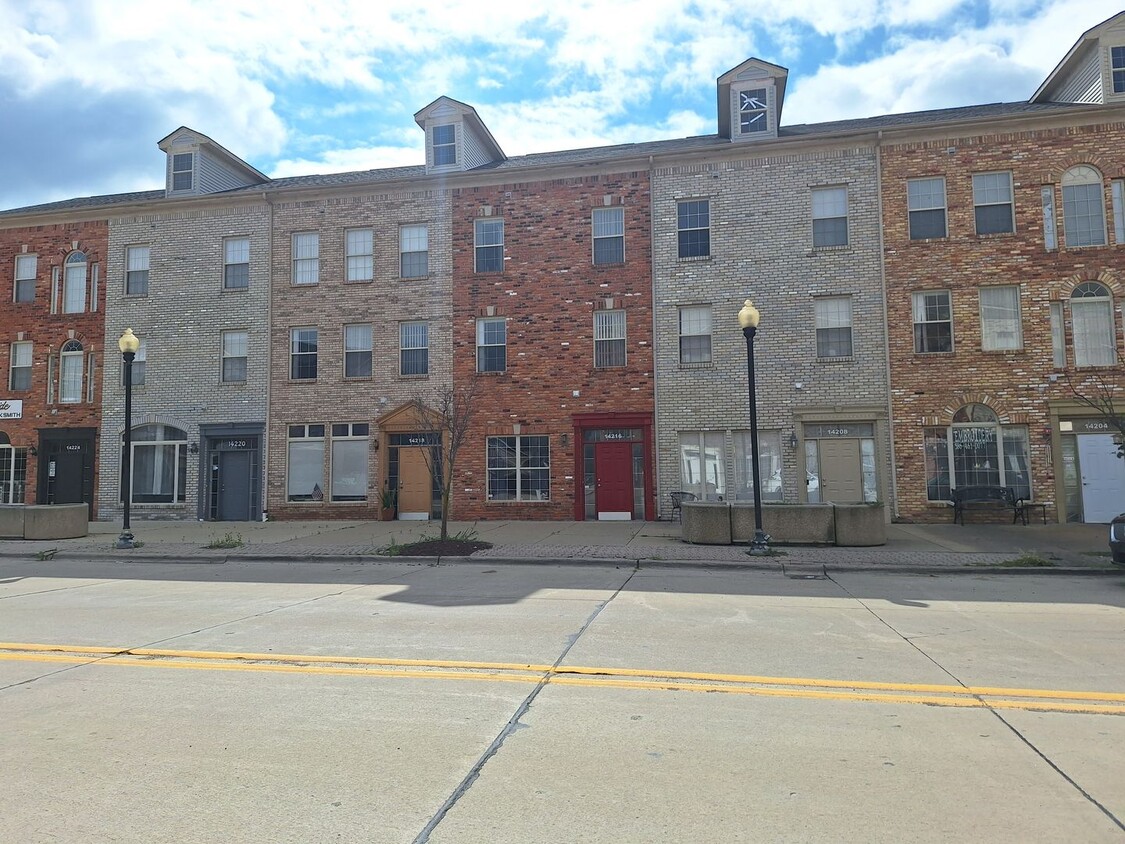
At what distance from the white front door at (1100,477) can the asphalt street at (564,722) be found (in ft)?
36.6

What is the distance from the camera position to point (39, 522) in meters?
17.8

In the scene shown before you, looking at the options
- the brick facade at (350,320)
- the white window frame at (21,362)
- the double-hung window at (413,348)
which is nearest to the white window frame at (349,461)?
the brick facade at (350,320)

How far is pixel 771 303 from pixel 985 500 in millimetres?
7251

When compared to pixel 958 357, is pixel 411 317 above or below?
above

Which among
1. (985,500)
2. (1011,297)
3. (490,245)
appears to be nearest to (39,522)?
(490,245)

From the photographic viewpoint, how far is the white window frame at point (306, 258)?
23.0 m

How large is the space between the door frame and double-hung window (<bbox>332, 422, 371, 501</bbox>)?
6.35 m

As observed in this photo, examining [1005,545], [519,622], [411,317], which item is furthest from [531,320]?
→ [519,622]

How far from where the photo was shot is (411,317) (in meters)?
22.1

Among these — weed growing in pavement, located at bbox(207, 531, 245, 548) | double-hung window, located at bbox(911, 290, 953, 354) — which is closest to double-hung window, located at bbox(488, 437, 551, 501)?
weed growing in pavement, located at bbox(207, 531, 245, 548)

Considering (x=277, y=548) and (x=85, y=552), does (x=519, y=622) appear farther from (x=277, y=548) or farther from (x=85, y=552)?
(x=85, y=552)

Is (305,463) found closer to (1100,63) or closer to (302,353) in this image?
(302,353)

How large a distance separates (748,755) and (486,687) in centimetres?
209

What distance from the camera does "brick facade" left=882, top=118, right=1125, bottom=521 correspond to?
18.4m
